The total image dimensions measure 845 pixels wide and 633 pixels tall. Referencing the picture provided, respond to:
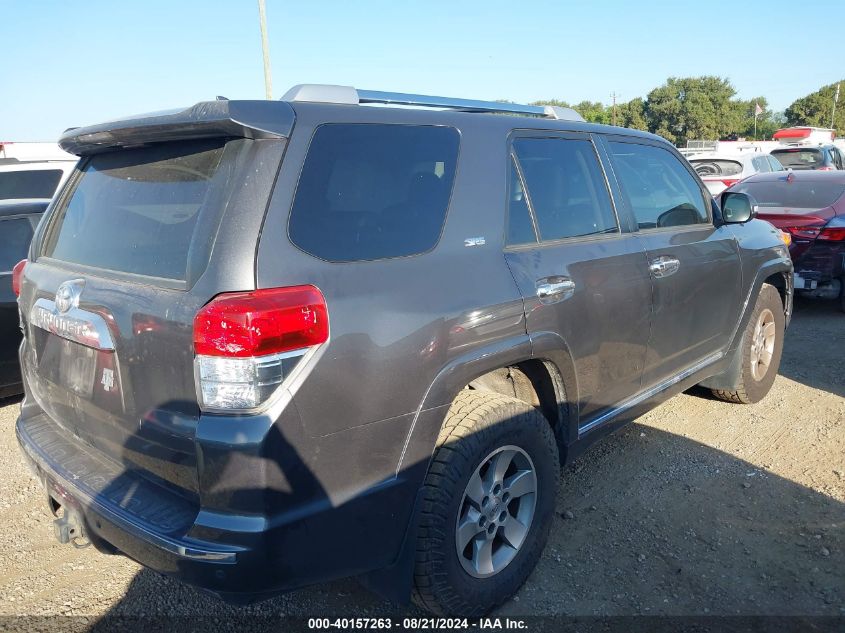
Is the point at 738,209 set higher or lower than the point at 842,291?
higher

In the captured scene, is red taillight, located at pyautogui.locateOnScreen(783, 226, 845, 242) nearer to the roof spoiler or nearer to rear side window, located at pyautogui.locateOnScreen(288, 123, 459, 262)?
rear side window, located at pyautogui.locateOnScreen(288, 123, 459, 262)

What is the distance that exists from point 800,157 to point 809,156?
0.20 meters

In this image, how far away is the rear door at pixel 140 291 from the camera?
6.63 ft

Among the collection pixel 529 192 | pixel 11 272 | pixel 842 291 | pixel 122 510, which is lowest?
pixel 842 291

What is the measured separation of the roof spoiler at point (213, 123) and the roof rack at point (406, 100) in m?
0.20

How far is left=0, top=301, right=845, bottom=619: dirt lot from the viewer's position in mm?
2799

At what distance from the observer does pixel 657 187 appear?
3857mm

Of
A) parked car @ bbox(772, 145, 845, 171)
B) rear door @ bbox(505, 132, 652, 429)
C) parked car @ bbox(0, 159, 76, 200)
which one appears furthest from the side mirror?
parked car @ bbox(772, 145, 845, 171)

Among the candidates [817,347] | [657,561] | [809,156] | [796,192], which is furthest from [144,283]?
A: [809,156]

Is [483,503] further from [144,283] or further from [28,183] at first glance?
[28,183]

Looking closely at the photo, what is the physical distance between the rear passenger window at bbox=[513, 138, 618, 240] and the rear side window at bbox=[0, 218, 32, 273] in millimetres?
4047

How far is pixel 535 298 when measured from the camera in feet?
8.87

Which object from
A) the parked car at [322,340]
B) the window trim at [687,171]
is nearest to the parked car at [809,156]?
the window trim at [687,171]

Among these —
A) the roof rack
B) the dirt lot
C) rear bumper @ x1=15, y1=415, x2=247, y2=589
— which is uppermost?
the roof rack
